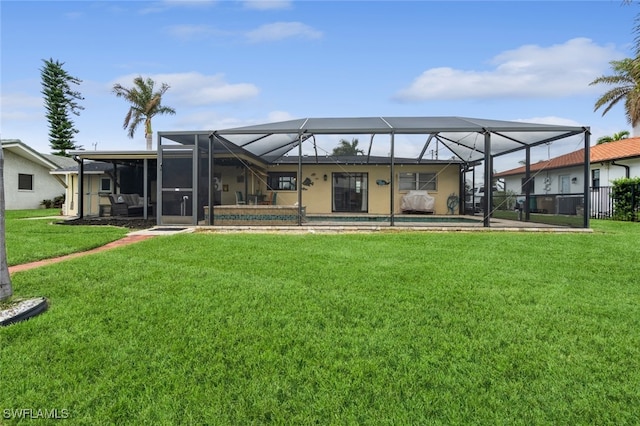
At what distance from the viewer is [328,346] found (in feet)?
8.81

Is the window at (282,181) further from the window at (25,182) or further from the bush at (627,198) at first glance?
the window at (25,182)

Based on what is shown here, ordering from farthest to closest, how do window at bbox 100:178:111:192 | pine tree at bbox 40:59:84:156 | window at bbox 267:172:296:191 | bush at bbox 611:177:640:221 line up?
pine tree at bbox 40:59:84:156
window at bbox 267:172:296:191
window at bbox 100:178:111:192
bush at bbox 611:177:640:221

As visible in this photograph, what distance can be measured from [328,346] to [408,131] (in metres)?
8.37

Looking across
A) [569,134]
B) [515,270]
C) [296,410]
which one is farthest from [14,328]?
[569,134]

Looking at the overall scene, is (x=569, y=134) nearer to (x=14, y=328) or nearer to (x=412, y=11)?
(x=412, y=11)

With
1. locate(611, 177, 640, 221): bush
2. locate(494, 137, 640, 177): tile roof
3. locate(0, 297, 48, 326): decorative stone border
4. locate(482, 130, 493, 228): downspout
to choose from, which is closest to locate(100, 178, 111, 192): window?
locate(0, 297, 48, 326): decorative stone border

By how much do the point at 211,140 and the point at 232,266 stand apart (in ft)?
20.7

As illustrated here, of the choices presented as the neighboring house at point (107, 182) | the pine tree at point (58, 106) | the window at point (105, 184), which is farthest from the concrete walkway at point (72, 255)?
the pine tree at point (58, 106)

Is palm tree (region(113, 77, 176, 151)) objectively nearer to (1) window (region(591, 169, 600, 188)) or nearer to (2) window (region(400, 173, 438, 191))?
(2) window (region(400, 173, 438, 191))

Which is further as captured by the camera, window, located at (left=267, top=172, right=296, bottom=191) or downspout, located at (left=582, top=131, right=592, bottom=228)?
window, located at (left=267, top=172, right=296, bottom=191)

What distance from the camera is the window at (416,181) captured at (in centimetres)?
1750

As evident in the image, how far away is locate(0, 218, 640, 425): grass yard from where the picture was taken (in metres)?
2.02

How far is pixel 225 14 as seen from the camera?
1045 centimetres

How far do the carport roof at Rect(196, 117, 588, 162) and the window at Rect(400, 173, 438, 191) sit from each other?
4675 millimetres
